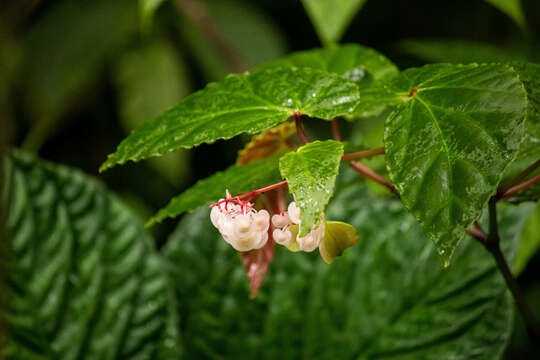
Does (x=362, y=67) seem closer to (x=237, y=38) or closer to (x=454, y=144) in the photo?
(x=454, y=144)

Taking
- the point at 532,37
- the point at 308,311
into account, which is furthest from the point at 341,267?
the point at 532,37

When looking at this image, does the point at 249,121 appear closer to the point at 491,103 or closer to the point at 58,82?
the point at 491,103

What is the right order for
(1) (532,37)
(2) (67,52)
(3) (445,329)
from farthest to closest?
(2) (67,52)
(1) (532,37)
(3) (445,329)

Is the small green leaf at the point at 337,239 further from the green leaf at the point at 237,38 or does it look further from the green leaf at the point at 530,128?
the green leaf at the point at 237,38

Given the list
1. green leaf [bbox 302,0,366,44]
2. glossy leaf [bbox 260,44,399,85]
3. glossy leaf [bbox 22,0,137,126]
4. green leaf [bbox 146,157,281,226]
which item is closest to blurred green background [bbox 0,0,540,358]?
glossy leaf [bbox 22,0,137,126]

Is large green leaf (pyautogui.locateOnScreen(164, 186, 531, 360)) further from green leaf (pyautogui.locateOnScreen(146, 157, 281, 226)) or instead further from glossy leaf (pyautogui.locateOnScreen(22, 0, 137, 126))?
glossy leaf (pyautogui.locateOnScreen(22, 0, 137, 126))

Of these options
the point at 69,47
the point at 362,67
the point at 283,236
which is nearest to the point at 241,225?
the point at 283,236
